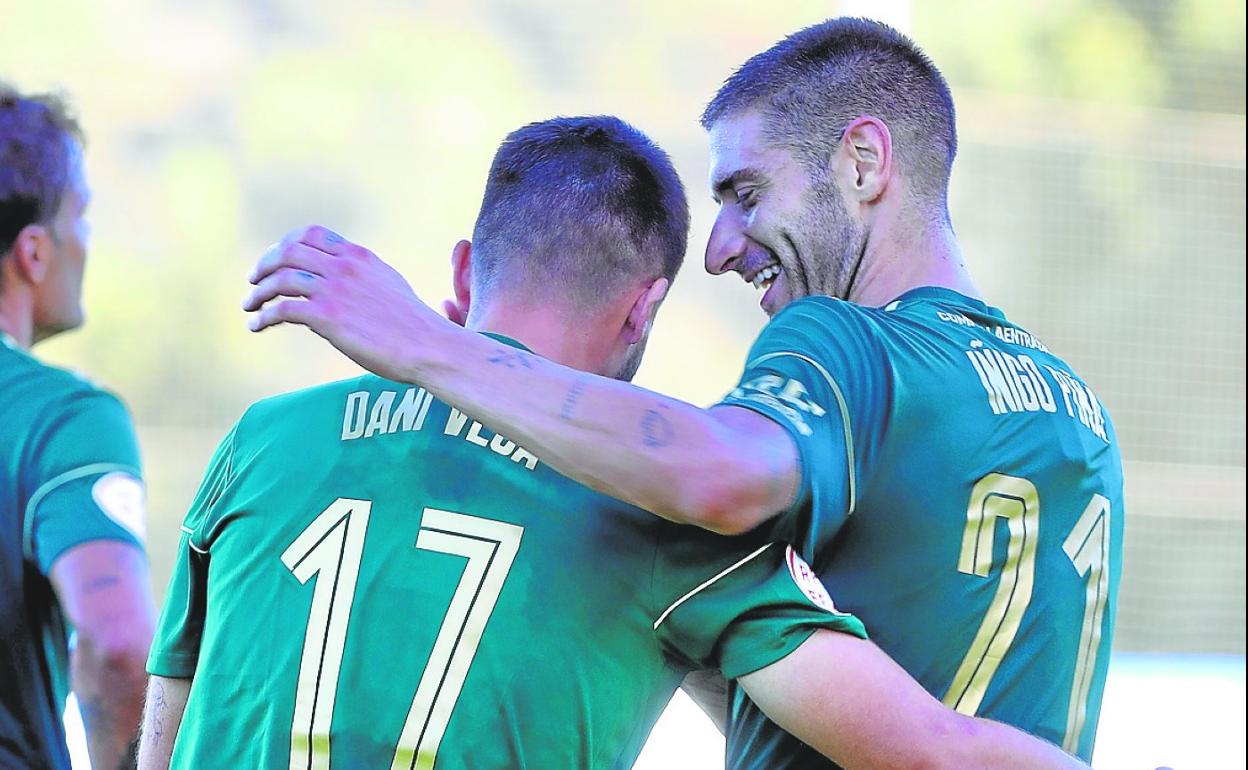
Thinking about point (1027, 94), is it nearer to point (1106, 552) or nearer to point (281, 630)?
point (1106, 552)

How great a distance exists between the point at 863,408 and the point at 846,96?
0.80 m

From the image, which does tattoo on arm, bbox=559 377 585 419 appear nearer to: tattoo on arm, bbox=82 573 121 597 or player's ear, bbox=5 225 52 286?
tattoo on arm, bbox=82 573 121 597

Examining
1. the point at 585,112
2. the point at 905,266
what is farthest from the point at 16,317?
the point at 585,112

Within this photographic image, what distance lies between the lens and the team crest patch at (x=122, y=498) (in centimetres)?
294

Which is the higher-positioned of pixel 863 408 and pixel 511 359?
pixel 863 408

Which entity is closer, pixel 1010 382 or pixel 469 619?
pixel 469 619

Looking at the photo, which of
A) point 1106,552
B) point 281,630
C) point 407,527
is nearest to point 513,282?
point 407,527

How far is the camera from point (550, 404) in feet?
6.31

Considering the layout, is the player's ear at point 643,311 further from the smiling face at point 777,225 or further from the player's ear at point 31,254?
the player's ear at point 31,254

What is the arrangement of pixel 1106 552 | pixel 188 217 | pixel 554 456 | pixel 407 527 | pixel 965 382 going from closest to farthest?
pixel 554 456
pixel 407 527
pixel 965 382
pixel 1106 552
pixel 188 217

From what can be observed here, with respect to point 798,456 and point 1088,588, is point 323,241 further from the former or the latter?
point 1088,588

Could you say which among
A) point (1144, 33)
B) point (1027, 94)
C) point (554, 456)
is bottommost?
point (554, 456)

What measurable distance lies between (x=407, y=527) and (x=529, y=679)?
255 millimetres

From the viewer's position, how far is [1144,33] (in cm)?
987
